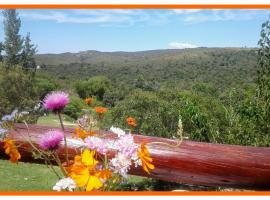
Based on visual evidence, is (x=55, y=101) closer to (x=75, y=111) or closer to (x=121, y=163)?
(x=121, y=163)

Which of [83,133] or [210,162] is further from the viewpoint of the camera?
[210,162]

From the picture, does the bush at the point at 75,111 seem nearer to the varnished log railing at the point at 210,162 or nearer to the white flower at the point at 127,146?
the varnished log railing at the point at 210,162

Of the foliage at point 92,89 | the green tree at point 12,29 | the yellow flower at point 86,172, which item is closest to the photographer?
the yellow flower at point 86,172

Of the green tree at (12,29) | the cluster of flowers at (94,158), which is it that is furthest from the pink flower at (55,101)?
the green tree at (12,29)

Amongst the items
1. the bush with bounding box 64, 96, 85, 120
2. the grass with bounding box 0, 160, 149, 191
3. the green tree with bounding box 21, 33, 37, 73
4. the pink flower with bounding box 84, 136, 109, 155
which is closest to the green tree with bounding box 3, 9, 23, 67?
the green tree with bounding box 21, 33, 37, 73

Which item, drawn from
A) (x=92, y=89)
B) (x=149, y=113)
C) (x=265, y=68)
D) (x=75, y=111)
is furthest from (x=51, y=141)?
(x=92, y=89)

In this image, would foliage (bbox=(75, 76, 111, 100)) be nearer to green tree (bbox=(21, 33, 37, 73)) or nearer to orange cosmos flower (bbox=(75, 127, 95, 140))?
green tree (bbox=(21, 33, 37, 73))

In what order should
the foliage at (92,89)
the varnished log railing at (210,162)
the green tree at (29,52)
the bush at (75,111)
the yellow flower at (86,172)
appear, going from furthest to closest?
the foliage at (92,89)
the green tree at (29,52)
the bush at (75,111)
the varnished log railing at (210,162)
the yellow flower at (86,172)
